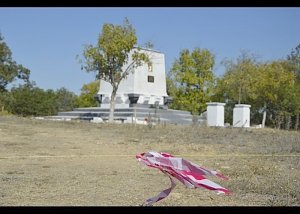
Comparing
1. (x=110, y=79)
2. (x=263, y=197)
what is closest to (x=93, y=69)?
(x=110, y=79)

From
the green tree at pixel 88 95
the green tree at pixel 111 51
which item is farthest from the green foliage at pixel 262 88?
the green tree at pixel 88 95

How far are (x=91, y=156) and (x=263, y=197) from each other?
189 inches

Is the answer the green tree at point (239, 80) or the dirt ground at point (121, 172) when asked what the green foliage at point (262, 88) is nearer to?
the green tree at point (239, 80)

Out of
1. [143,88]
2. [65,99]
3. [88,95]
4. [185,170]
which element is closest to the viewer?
[185,170]

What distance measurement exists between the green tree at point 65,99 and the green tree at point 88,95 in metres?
1.32

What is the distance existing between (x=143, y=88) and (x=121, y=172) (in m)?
25.3

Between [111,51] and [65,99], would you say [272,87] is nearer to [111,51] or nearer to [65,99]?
[111,51]

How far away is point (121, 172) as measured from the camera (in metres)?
7.13

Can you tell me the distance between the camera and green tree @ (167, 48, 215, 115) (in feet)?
115

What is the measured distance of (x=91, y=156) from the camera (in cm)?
916

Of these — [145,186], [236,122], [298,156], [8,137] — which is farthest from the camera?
[236,122]

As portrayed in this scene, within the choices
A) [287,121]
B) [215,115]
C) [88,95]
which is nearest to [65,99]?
[88,95]
